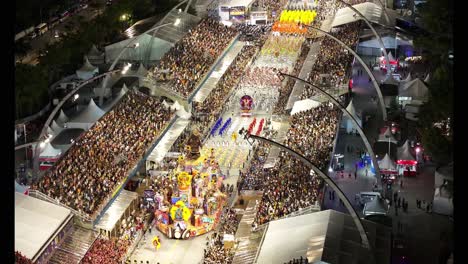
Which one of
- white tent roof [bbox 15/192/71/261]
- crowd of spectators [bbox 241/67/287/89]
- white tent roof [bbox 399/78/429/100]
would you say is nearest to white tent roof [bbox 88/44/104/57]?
crowd of spectators [bbox 241/67/287/89]

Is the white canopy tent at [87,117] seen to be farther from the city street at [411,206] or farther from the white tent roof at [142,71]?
the city street at [411,206]

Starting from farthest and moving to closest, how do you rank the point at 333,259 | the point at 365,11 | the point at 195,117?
the point at 365,11 → the point at 195,117 → the point at 333,259

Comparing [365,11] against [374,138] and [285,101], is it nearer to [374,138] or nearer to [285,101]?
[285,101]

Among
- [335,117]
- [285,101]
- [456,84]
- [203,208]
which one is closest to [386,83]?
[285,101]

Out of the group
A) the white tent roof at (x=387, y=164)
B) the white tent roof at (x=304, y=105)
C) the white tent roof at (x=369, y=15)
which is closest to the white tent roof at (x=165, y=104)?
the white tent roof at (x=304, y=105)

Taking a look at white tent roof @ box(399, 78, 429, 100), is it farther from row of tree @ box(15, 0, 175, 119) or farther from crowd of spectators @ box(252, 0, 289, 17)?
crowd of spectators @ box(252, 0, 289, 17)

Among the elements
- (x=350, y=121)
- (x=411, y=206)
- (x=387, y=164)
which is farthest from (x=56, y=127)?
(x=411, y=206)
